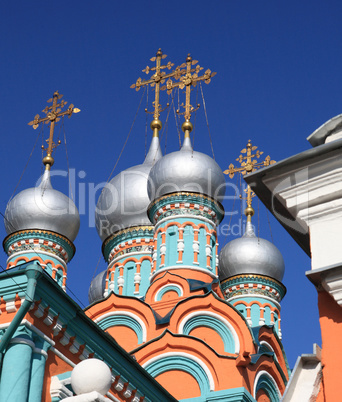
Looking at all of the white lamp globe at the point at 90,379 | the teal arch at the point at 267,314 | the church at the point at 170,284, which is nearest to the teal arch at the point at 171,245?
the church at the point at 170,284

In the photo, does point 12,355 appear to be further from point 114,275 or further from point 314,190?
point 114,275

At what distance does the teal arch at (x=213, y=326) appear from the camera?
10900 mm

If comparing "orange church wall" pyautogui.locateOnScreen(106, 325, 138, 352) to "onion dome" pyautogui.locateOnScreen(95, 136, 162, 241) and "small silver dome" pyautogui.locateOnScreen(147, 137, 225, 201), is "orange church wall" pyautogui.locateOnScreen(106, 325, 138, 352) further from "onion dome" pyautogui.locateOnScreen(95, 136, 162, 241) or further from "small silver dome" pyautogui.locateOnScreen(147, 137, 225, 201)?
"onion dome" pyautogui.locateOnScreen(95, 136, 162, 241)

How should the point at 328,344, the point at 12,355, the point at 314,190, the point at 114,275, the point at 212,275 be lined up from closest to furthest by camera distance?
the point at 328,344, the point at 314,190, the point at 12,355, the point at 212,275, the point at 114,275

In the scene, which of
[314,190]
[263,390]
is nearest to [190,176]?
[263,390]

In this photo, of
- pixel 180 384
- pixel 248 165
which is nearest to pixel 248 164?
pixel 248 165

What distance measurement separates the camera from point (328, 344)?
10.4 feet

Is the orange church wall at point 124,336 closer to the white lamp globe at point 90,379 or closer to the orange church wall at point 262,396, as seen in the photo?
the orange church wall at point 262,396

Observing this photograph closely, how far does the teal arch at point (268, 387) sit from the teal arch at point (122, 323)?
65.0 inches

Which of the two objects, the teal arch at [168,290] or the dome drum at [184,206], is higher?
the dome drum at [184,206]

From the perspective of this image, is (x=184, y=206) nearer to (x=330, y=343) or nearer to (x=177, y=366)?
(x=177, y=366)

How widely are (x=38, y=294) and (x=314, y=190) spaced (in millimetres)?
→ 3308

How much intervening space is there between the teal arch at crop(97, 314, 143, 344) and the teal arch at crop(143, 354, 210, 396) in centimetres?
62

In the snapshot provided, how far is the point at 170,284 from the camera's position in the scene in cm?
1168
